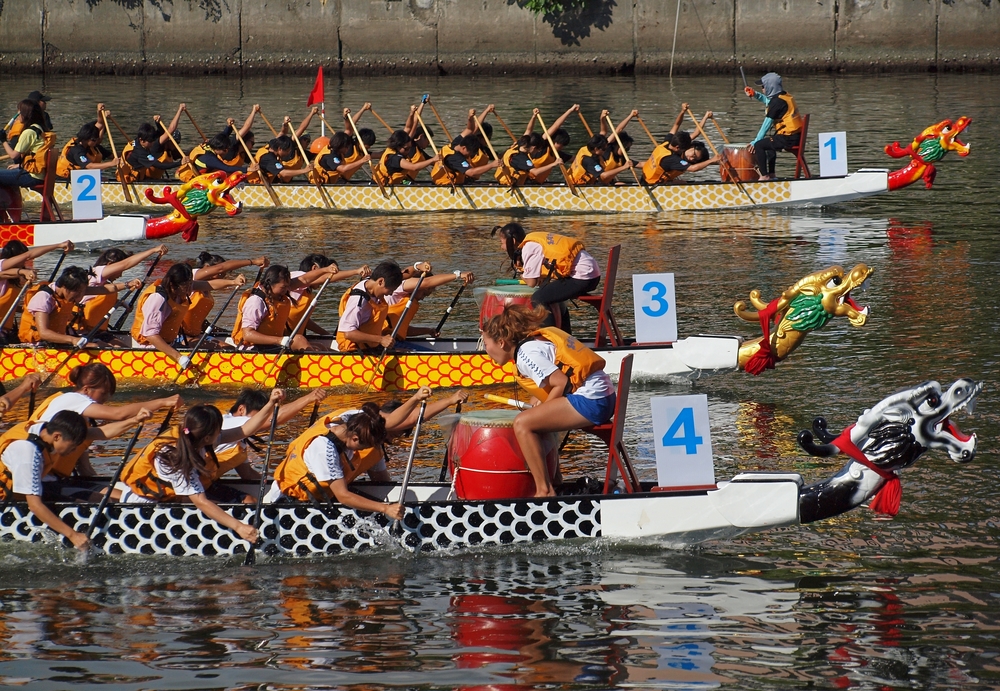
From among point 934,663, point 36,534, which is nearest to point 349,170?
point 36,534

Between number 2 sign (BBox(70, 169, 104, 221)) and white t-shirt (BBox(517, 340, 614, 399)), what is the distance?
36.5ft

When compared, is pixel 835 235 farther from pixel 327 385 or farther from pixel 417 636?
pixel 417 636

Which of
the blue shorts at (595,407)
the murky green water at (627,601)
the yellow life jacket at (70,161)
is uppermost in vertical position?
the yellow life jacket at (70,161)

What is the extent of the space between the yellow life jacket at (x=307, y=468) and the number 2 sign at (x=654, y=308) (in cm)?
399

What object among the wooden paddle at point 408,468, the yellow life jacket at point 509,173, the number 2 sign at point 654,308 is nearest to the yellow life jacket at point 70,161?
the yellow life jacket at point 509,173

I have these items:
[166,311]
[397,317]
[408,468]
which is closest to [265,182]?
[166,311]

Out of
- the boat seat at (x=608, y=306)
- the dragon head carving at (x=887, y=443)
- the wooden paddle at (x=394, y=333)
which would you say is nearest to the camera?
the dragon head carving at (x=887, y=443)

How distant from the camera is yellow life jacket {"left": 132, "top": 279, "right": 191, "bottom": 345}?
12.6 m

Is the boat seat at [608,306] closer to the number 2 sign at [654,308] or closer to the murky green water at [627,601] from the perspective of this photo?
the number 2 sign at [654,308]

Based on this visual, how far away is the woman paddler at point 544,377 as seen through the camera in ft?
27.9

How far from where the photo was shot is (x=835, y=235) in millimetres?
19031

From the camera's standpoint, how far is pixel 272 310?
498 inches

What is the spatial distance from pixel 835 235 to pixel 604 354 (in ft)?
25.2

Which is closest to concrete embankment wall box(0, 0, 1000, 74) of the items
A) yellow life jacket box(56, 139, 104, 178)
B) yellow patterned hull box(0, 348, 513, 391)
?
yellow life jacket box(56, 139, 104, 178)
